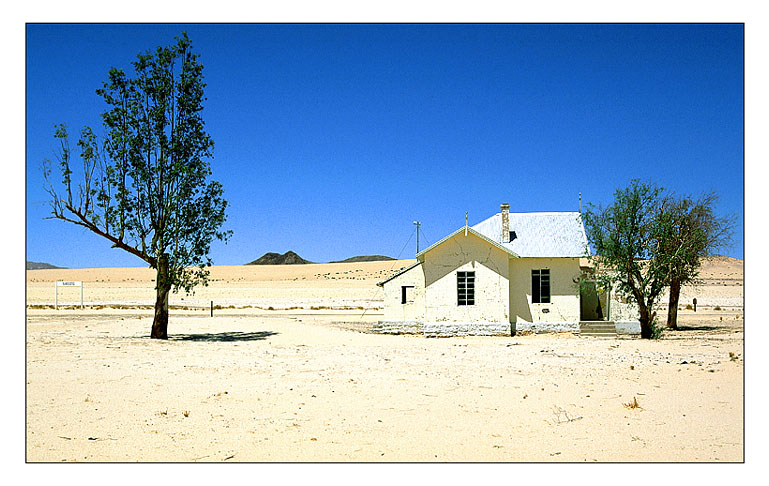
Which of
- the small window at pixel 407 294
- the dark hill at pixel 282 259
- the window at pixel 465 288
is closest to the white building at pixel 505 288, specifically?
the window at pixel 465 288

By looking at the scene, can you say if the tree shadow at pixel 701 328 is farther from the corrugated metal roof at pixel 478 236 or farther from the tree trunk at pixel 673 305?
the corrugated metal roof at pixel 478 236

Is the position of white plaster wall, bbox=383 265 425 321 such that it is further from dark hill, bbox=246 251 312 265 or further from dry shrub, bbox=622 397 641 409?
dark hill, bbox=246 251 312 265

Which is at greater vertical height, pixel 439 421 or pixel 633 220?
pixel 633 220

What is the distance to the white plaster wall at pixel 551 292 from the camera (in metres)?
26.0

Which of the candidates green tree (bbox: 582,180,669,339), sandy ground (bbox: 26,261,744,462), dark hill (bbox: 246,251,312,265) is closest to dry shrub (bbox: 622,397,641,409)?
sandy ground (bbox: 26,261,744,462)

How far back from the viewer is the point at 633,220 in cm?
2380

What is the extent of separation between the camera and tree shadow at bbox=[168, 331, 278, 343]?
2291 centimetres

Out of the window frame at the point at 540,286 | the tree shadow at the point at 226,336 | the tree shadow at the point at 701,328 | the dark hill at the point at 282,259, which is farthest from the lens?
the dark hill at the point at 282,259

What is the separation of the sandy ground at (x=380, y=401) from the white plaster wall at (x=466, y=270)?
406 cm

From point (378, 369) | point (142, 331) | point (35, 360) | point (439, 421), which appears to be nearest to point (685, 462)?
point (439, 421)

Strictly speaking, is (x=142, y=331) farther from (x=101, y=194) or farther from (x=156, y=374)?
(x=156, y=374)

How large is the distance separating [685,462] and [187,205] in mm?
18104

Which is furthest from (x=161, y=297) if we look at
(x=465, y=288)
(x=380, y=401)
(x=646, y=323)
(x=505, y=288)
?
(x=646, y=323)

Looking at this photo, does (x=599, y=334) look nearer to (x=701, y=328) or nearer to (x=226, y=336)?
(x=701, y=328)
